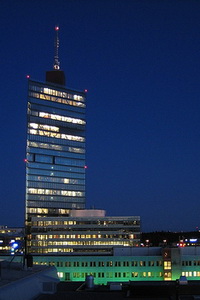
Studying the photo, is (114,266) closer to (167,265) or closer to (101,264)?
(101,264)

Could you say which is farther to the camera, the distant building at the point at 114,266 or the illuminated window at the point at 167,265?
the distant building at the point at 114,266

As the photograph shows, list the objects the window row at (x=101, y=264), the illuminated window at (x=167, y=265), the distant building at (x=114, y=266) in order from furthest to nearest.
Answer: the window row at (x=101, y=264)
the distant building at (x=114, y=266)
the illuminated window at (x=167, y=265)

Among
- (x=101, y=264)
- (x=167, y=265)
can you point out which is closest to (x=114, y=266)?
(x=101, y=264)

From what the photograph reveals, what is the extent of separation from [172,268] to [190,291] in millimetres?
112461

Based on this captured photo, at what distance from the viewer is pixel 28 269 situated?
5825 cm

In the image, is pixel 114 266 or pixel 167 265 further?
pixel 114 266

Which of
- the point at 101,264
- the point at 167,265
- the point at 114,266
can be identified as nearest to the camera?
the point at 167,265

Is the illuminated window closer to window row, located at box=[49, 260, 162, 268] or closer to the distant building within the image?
the distant building

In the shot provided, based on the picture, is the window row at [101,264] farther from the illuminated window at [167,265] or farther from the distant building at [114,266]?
the illuminated window at [167,265]

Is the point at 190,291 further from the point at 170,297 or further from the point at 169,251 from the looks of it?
the point at 169,251

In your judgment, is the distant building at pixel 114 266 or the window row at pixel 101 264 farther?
the window row at pixel 101 264

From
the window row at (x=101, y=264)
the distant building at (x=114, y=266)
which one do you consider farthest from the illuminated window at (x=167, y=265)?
the window row at (x=101, y=264)

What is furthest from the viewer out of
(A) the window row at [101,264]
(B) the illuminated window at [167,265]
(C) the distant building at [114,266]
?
(A) the window row at [101,264]

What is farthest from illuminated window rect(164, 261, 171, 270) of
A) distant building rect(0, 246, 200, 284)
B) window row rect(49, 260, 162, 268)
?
window row rect(49, 260, 162, 268)
